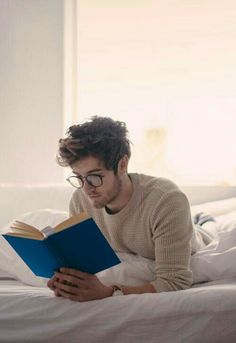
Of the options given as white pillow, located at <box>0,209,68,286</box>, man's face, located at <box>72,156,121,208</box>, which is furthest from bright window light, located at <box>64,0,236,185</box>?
man's face, located at <box>72,156,121,208</box>

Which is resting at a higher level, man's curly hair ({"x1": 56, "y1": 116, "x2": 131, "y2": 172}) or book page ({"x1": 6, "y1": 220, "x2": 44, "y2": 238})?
man's curly hair ({"x1": 56, "y1": 116, "x2": 131, "y2": 172})

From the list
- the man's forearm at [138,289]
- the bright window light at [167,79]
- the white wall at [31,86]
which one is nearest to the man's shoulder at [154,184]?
the man's forearm at [138,289]

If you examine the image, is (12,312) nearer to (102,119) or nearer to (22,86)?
(102,119)

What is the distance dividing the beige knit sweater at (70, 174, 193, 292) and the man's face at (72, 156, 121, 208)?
7 cm

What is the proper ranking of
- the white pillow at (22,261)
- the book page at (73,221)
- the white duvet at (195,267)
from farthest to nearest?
the white pillow at (22,261) < the white duvet at (195,267) < the book page at (73,221)

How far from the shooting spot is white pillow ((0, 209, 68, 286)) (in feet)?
6.07

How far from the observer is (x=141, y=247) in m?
1.66

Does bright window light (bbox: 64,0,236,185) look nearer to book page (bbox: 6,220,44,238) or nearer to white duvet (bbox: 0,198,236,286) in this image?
white duvet (bbox: 0,198,236,286)

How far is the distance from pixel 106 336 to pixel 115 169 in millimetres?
458

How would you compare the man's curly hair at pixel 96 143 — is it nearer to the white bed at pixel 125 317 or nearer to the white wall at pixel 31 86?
the white bed at pixel 125 317

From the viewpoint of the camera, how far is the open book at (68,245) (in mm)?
1298

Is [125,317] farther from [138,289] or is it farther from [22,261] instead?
[22,261]

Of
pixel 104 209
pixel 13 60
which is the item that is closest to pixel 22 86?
pixel 13 60

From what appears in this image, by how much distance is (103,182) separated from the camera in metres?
1.57
